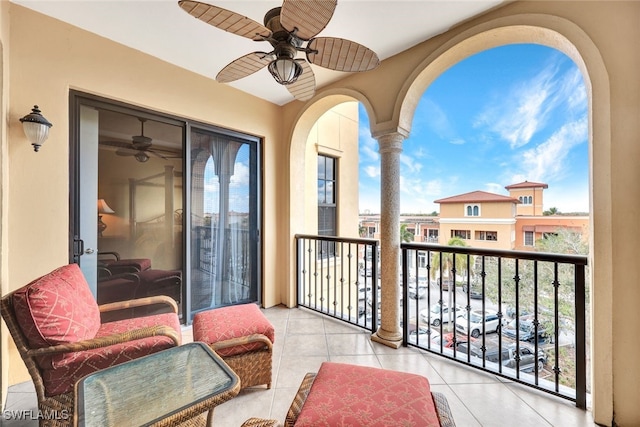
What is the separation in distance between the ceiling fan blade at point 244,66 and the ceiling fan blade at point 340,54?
30cm

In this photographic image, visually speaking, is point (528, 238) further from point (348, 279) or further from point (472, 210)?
point (348, 279)

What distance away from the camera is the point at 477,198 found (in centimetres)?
758

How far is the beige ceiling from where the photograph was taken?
1.89 metres

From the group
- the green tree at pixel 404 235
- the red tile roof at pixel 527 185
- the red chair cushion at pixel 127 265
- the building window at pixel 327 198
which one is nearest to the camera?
the red chair cushion at pixel 127 265

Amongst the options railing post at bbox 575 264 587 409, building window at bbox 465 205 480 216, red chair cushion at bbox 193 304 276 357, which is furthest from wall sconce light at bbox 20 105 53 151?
building window at bbox 465 205 480 216

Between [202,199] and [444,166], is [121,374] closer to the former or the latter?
[202,199]

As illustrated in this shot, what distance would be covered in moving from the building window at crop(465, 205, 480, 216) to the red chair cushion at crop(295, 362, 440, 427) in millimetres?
7382

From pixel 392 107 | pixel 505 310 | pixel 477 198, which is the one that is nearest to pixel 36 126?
pixel 392 107

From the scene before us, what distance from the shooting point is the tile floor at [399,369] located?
5.11 feet

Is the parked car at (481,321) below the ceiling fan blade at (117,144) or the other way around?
below

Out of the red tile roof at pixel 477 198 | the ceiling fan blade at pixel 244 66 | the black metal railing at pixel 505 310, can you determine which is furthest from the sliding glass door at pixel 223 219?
the red tile roof at pixel 477 198

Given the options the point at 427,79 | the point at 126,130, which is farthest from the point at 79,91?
the point at 427,79

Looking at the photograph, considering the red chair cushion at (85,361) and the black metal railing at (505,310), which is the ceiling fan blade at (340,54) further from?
the red chair cushion at (85,361)

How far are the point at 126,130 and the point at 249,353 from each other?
2.41 m
